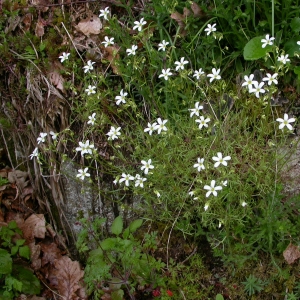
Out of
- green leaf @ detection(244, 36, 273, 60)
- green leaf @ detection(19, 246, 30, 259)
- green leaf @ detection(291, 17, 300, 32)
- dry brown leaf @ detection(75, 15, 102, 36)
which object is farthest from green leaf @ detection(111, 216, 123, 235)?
green leaf @ detection(291, 17, 300, 32)

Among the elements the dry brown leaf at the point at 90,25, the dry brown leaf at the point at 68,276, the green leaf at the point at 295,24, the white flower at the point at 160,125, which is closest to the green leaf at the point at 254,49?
the green leaf at the point at 295,24

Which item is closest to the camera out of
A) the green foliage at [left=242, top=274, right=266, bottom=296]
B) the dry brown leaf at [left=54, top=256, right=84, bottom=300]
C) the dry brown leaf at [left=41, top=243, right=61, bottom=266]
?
the green foliage at [left=242, top=274, right=266, bottom=296]

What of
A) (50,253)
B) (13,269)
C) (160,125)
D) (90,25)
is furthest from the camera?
(90,25)

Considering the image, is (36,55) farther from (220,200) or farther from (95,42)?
(220,200)

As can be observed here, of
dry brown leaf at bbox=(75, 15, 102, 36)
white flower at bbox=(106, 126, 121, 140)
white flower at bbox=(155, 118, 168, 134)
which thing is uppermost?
dry brown leaf at bbox=(75, 15, 102, 36)

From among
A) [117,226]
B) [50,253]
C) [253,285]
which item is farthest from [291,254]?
[50,253]

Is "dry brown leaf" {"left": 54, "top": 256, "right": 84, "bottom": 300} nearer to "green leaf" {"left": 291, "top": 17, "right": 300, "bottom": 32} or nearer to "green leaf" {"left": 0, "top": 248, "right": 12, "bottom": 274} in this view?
"green leaf" {"left": 0, "top": 248, "right": 12, "bottom": 274}

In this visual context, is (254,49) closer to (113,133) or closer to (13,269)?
(113,133)
